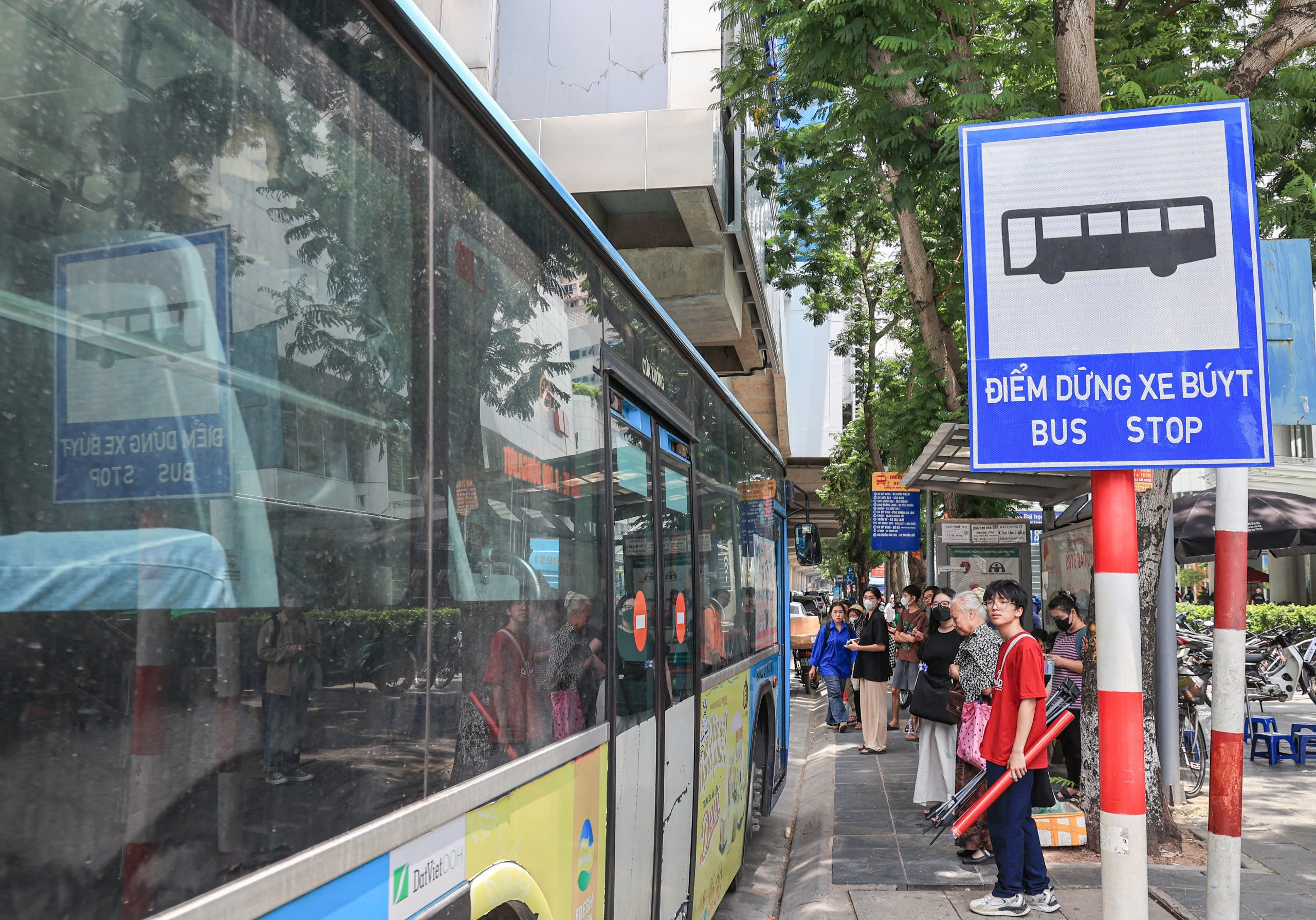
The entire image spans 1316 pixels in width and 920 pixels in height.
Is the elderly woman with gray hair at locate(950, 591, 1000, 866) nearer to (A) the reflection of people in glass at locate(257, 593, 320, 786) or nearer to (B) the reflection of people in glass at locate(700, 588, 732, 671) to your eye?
(B) the reflection of people in glass at locate(700, 588, 732, 671)

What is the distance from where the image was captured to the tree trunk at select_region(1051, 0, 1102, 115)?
20.7 ft

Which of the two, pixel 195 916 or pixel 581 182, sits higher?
pixel 581 182

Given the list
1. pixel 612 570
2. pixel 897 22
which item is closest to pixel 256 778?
pixel 612 570

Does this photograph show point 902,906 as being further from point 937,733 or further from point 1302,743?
point 1302,743

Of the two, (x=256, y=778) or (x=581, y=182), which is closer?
(x=256, y=778)

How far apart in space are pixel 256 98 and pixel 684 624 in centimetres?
357

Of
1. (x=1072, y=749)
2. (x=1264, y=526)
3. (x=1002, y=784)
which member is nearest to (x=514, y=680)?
(x=1002, y=784)

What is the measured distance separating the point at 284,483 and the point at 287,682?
1.03ft

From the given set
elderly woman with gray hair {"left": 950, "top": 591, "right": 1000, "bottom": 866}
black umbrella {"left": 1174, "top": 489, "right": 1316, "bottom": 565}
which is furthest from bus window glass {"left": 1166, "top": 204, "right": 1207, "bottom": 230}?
→ black umbrella {"left": 1174, "top": 489, "right": 1316, "bottom": 565}

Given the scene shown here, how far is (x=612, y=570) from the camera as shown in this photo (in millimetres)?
3623

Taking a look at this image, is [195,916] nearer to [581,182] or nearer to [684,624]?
[684,624]

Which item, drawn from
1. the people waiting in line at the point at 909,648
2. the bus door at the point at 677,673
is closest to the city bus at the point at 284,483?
the bus door at the point at 677,673

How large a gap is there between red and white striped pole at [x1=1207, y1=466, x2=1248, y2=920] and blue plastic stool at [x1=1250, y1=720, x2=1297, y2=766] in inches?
318

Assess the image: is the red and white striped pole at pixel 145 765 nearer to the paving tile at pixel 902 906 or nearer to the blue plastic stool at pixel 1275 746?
the paving tile at pixel 902 906
